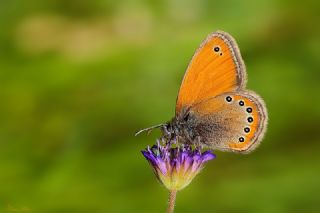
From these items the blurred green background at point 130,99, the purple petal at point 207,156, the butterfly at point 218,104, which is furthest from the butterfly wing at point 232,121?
the blurred green background at point 130,99

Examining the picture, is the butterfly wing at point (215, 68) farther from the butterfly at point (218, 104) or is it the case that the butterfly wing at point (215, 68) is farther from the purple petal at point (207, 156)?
the purple petal at point (207, 156)

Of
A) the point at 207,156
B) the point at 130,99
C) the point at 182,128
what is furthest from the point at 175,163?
the point at 130,99

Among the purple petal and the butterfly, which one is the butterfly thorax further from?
the purple petal

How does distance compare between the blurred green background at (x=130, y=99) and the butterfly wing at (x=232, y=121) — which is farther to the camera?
the blurred green background at (x=130, y=99)

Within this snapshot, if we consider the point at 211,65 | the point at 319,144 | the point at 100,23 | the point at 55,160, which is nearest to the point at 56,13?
the point at 100,23

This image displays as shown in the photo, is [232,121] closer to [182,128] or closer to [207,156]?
[182,128]

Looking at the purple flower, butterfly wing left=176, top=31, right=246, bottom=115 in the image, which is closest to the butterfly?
butterfly wing left=176, top=31, right=246, bottom=115
